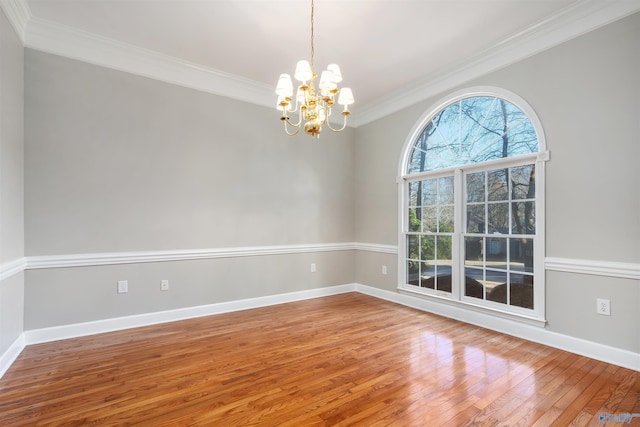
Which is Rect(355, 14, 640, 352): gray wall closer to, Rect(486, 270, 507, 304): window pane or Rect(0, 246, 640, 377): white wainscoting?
Rect(0, 246, 640, 377): white wainscoting

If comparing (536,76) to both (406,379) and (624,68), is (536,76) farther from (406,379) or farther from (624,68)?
(406,379)

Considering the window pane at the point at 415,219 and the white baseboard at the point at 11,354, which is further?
the window pane at the point at 415,219

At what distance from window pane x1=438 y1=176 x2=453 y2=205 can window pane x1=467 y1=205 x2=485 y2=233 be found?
294 millimetres

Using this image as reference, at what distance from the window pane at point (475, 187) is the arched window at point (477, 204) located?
1cm

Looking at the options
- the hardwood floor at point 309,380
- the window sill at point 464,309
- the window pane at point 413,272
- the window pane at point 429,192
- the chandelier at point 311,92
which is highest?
the chandelier at point 311,92

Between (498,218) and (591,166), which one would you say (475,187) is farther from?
(591,166)

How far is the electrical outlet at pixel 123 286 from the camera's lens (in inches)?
129

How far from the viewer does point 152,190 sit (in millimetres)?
3465

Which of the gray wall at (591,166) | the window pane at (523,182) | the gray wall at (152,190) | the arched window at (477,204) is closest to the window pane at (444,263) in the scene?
the arched window at (477,204)

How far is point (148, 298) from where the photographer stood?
344 centimetres

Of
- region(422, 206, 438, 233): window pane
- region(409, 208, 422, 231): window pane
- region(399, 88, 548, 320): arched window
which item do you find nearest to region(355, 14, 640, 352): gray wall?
region(399, 88, 548, 320): arched window

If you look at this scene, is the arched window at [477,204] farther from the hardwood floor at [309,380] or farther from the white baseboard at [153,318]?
the white baseboard at [153,318]

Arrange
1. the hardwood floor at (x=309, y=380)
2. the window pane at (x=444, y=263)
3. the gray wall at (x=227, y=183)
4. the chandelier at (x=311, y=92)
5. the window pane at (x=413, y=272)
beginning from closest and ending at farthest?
the hardwood floor at (x=309, y=380) < the chandelier at (x=311, y=92) < the gray wall at (x=227, y=183) < the window pane at (x=444, y=263) < the window pane at (x=413, y=272)

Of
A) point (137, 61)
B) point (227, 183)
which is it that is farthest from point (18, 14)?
point (227, 183)
